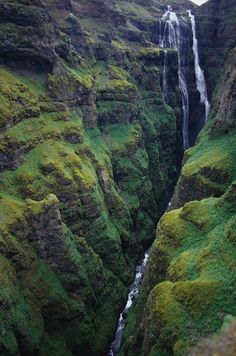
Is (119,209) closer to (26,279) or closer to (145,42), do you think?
(26,279)

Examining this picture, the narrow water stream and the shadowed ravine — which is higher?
the shadowed ravine

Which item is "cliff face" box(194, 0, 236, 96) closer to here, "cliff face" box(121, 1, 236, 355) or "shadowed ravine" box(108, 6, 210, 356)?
"shadowed ravine" box(108, 6, 210, 356)

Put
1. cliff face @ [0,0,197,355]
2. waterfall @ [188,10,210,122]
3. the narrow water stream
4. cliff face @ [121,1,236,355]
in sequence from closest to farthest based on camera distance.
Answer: cliff face @ [121,1,236,355]
cliff face @ [0,0,197,355]
the narrow water stream
waterfall @ [188,10,210,122]

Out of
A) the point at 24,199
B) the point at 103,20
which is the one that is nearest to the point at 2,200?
the point at 24,199

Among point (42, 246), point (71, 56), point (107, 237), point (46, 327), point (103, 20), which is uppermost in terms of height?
point (103, 20)

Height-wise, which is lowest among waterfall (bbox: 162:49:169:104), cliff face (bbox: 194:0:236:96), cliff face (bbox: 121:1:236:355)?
cliff face (bbox: 121:1:236:355)

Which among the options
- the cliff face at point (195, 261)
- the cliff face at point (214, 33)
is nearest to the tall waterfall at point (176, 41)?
the cliff face at point (214, 33)

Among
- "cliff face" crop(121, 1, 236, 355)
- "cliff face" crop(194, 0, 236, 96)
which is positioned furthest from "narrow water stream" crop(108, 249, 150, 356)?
"cliff face" crop(194, 0, 236, 96)
